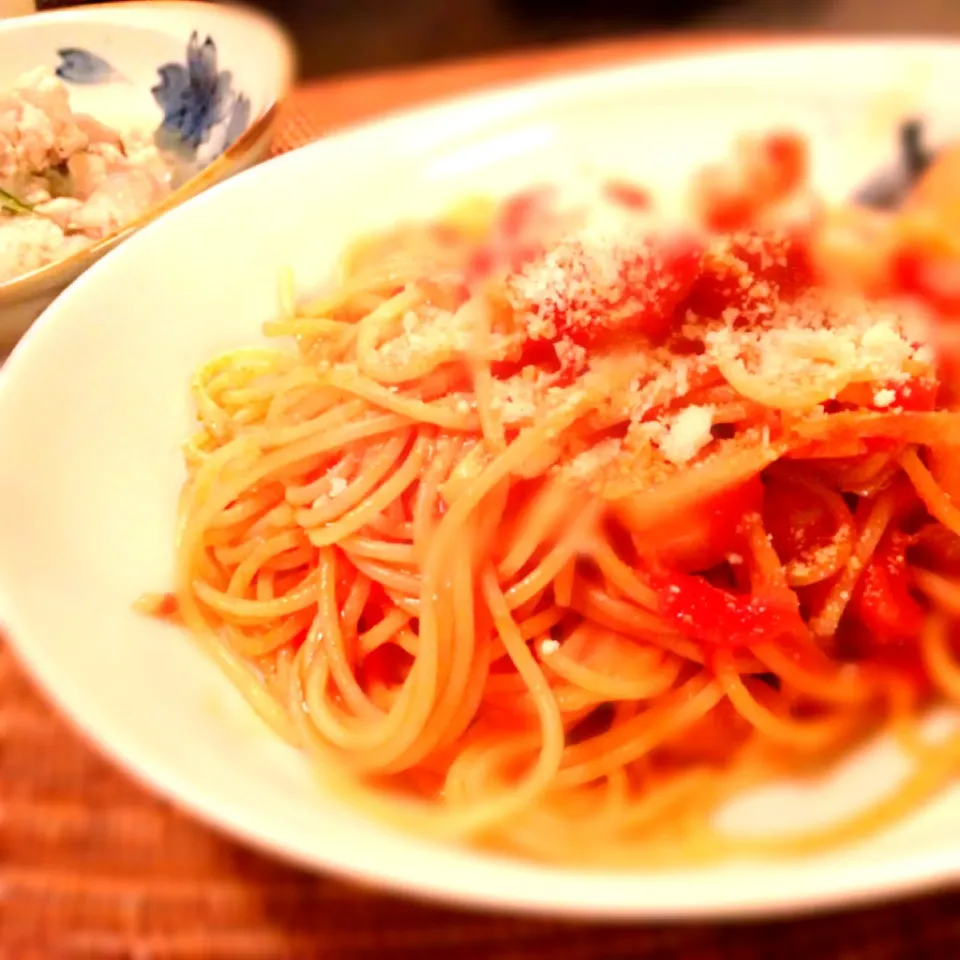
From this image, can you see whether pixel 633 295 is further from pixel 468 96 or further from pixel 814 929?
pixel 814 929

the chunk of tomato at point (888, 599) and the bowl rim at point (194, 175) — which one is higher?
the bowl rim at point (194, 175)

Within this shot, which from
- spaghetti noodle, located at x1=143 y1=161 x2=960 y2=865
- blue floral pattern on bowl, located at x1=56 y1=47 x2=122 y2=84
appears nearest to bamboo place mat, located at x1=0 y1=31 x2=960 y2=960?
spaghetti noodle, located at x1=143 y1=161 x2=960 y2=865

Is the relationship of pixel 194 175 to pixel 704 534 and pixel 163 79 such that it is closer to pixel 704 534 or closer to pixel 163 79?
pixel 163 79

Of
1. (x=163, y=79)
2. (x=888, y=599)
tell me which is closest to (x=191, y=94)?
(x=163, y=79)

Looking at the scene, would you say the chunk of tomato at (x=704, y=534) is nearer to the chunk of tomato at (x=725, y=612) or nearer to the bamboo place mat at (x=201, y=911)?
the chunk of tomato at (x=725, y=612)

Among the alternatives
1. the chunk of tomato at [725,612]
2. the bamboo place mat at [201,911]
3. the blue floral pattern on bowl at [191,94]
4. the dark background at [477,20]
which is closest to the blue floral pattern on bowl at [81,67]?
the blue floral pattern on bowl at [191,94]

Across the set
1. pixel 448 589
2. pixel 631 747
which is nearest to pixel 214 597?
pixel 448 589

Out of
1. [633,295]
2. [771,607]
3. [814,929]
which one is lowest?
[814,929]

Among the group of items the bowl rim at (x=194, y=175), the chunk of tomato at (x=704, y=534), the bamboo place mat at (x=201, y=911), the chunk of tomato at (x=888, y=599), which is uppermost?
the bowl rim at (x=194, y=175)
